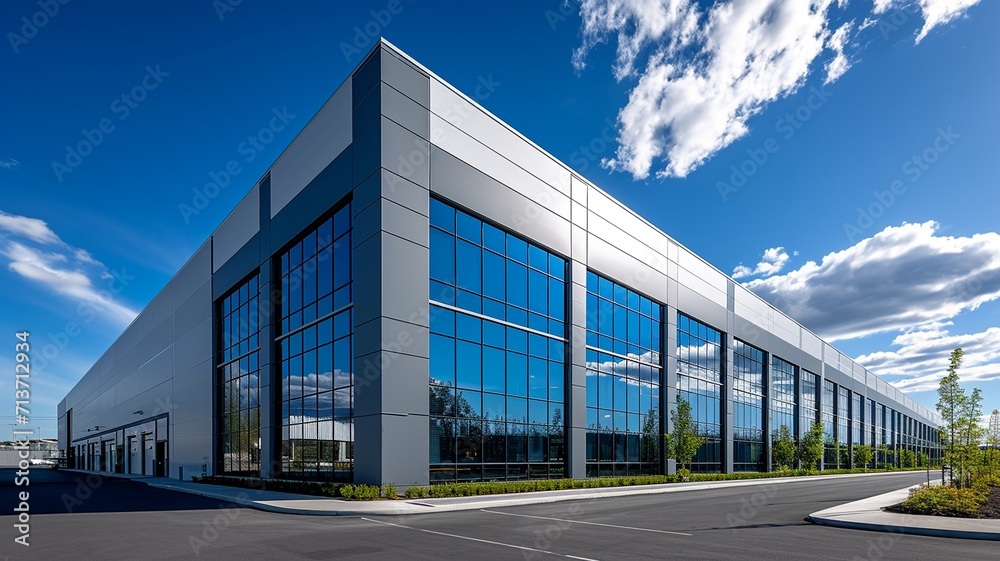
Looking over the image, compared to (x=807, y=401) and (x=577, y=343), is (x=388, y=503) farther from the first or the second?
(x=807, y=401)

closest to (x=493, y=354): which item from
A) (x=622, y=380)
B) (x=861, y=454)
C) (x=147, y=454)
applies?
(x=622, y=380)

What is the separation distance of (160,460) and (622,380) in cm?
3806

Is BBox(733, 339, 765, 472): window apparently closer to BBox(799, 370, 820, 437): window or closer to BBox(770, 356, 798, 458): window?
BBox(770, 356, 798, 458): window

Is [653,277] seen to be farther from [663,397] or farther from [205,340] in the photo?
[205,340]

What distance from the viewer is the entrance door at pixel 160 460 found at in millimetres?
47584

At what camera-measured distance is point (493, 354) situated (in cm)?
2539

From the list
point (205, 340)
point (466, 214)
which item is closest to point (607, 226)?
point (466, 214)

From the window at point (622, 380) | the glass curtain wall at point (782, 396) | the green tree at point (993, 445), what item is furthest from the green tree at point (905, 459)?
the window at point (622, 380)

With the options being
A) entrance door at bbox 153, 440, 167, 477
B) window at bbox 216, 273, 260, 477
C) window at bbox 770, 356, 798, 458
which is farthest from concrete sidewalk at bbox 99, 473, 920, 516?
window at bbox 770, 356, 798, 458

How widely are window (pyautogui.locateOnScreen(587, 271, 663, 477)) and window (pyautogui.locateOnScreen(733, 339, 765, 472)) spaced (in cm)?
1211

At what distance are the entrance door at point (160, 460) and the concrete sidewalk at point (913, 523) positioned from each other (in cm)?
4715

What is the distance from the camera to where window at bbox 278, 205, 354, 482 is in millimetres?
23516

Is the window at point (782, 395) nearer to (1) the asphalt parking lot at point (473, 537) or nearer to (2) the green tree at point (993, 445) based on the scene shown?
(2) the green tree at point (993, 445)

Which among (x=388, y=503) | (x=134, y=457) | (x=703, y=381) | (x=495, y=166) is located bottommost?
(x=134, y=457)
